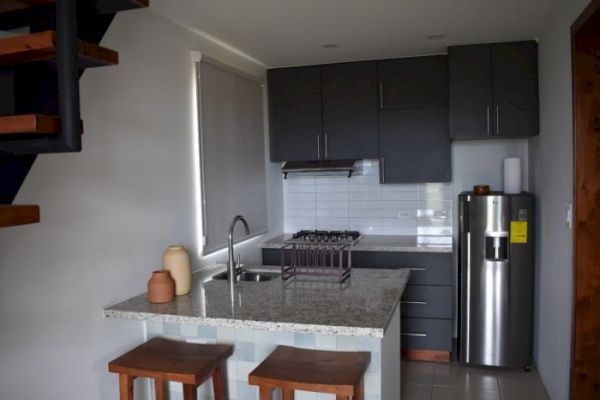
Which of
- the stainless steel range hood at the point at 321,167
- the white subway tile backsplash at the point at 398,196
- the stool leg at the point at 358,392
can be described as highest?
the stainless steel range hood at the point at 321,167

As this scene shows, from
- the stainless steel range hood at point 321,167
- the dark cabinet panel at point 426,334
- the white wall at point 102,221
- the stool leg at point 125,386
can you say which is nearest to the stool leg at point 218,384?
the stool leg at point 125,386

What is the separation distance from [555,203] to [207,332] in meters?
2.24

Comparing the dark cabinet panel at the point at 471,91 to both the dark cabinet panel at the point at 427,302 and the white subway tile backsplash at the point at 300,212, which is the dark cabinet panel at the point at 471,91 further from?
the white subway tile backsplash at the point at 300,212

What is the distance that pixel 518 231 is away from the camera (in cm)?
368

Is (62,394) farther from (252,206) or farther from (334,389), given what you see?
(252,206)

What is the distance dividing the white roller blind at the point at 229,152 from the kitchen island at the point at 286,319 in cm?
72

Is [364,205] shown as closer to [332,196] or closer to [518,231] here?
[332,196]

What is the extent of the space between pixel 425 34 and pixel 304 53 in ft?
3.17

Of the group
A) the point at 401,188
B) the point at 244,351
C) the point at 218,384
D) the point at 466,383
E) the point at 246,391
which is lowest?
the point at 466,383

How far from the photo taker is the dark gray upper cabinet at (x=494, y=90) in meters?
3.78

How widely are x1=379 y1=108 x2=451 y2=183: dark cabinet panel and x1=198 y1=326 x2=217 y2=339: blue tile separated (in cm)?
224

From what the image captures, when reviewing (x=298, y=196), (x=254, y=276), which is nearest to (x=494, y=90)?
(x=298, y=196)

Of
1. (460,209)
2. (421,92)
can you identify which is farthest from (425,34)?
(460,209)

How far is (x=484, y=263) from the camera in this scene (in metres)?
3.76
